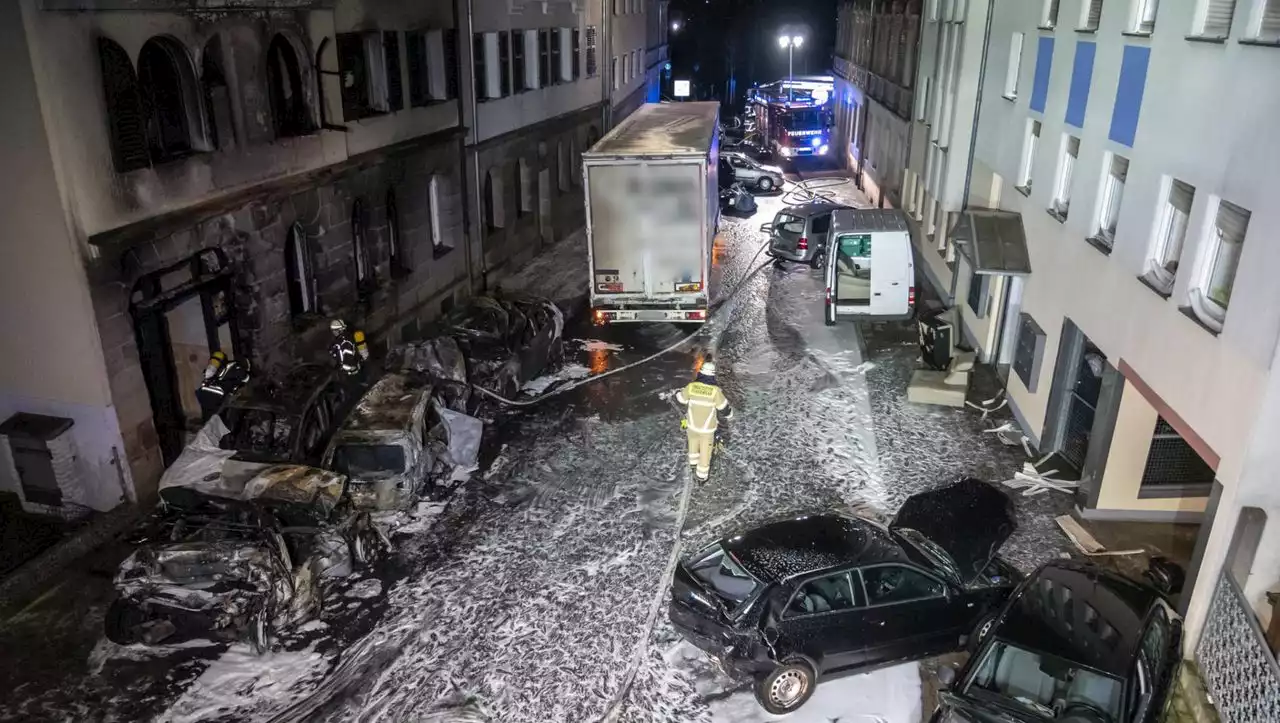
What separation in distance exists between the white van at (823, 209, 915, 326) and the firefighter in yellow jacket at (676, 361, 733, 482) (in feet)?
21.6

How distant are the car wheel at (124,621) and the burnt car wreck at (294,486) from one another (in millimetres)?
12

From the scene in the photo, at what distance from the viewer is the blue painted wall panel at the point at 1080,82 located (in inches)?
445

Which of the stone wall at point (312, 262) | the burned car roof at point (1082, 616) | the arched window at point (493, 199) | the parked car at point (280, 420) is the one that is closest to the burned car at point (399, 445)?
the parked car at point (280, 420)

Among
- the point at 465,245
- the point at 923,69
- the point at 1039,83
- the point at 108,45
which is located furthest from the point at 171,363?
the point at 923,69

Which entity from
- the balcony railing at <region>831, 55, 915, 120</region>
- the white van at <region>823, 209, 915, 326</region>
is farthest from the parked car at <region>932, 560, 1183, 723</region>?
the balcony railing at <region>831, 55, 915, 120</region>

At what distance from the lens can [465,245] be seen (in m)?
19.4

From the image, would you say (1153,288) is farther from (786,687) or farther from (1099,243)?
(786,687)

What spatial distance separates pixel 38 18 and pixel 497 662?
8.19 meters

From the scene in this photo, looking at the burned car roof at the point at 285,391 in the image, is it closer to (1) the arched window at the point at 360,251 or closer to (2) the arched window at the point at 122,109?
(2) the arched window at the point at 122,109

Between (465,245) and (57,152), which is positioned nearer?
(57,152)

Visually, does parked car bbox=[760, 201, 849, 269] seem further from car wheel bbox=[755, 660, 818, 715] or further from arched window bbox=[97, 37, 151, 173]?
car wheel bbox=[755, 660, 818, 715]

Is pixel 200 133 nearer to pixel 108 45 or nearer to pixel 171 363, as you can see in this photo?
pixel 108 45

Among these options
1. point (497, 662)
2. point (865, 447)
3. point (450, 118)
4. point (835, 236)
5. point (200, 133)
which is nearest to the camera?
point (497, 662)

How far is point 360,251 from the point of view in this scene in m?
15.6
